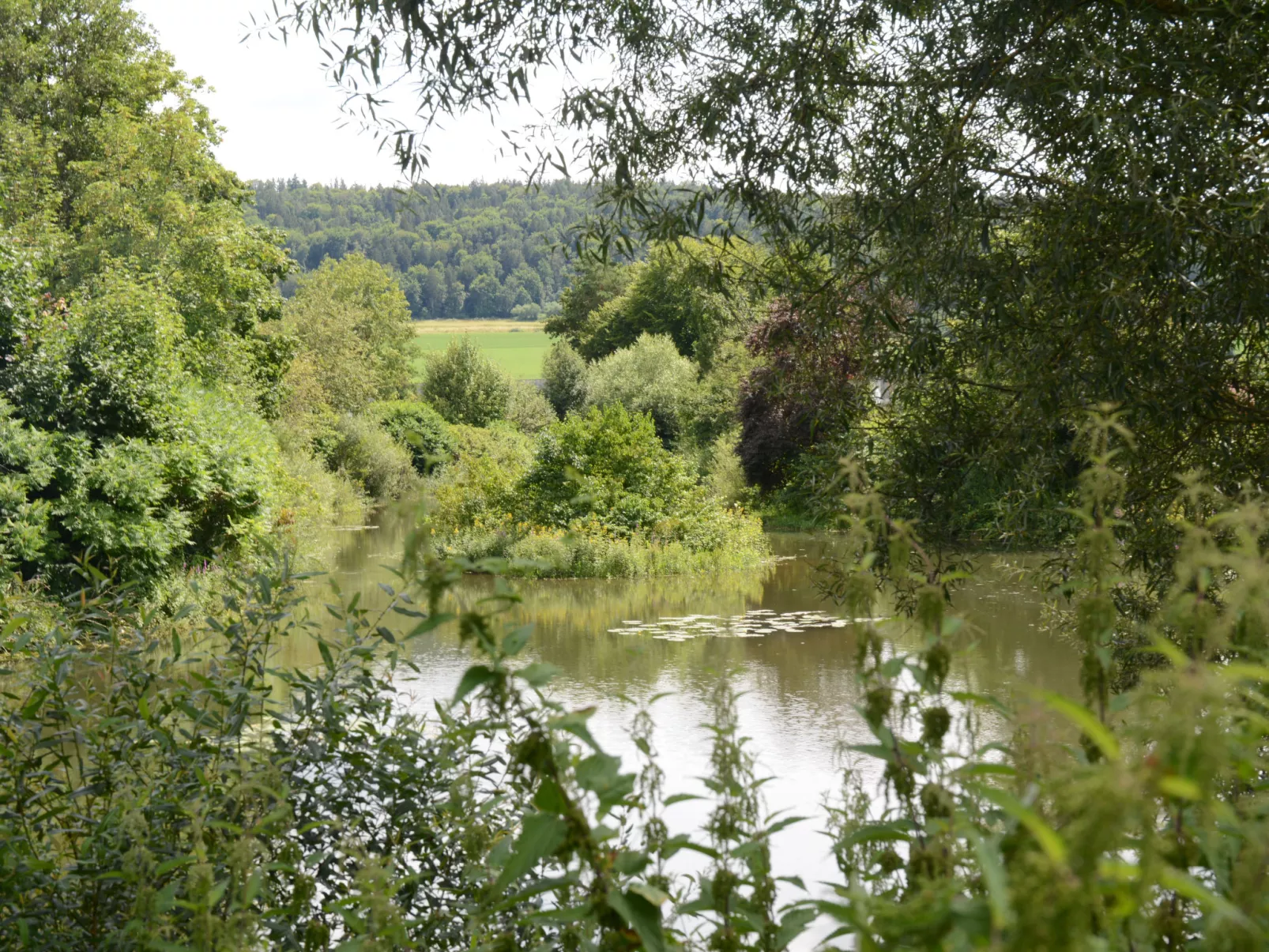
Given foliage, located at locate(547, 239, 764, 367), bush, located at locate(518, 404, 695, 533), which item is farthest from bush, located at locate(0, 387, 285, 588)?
foliage, located at locate(547, 239, 764, 367)

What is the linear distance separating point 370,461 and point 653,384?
7.80 meters

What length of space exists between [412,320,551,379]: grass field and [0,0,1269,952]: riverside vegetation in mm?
49899

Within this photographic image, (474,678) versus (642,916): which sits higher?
(474,678)

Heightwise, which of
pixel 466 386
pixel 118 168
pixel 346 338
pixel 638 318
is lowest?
pixel 466 386

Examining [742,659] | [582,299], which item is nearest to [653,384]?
[582,299]

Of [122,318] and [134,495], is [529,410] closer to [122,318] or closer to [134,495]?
[122,318]

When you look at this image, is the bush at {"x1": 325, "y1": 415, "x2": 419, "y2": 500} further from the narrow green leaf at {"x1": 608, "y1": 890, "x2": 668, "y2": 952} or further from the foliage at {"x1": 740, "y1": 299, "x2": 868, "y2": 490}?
the narrow green leaf at {"x1": 608, "y1": 890, "x2": 668, "y2": 952}

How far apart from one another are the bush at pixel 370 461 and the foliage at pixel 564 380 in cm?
788

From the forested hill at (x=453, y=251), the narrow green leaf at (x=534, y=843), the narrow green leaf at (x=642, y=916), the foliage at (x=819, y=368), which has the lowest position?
the narrow green leaf at (x=642, y=916)

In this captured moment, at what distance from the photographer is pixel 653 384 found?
29547mm

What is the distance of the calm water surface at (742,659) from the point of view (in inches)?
262

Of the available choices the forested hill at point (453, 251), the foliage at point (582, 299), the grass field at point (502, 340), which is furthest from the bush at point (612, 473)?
the forested hill at point (453, 251)

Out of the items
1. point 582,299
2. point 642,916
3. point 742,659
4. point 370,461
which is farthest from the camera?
point 582,299

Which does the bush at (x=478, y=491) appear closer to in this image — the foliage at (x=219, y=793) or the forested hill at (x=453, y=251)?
the foliage at (x=219, y=793)
